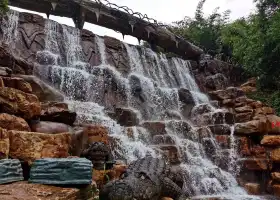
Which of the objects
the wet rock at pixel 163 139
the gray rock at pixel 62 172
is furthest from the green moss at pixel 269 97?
the gray rock at pixel 62 172

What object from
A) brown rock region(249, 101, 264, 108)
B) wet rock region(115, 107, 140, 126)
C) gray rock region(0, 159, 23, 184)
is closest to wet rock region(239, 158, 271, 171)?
brown rock region(249, 101, 264, 108)

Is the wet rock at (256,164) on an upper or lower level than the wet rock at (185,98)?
lower

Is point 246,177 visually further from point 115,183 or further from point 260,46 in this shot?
point 260,46

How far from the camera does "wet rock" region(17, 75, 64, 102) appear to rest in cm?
1081

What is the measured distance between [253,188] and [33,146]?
8.32 meters

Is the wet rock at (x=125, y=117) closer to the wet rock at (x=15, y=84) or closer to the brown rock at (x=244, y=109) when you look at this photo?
the wet rock at (x=15, y=84)

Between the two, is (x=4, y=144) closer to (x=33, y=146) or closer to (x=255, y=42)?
(x=33, y=146)

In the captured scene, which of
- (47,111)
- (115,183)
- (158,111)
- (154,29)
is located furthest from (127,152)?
(154,29)

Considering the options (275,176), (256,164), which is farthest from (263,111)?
(275,176)

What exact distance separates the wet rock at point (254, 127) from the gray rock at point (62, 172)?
10.0 metres

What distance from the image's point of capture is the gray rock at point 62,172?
4.47 meters

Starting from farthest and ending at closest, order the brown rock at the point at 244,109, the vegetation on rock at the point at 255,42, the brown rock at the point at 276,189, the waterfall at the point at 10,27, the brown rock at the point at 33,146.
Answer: the vegetation on rock at the point at 255,42 → the brown rock at the point at 244,109 → the waterfall at the point at 10,27 → the brown rock at the point at 276,189 → the brown rock at the point at 33,146

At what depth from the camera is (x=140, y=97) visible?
1566 centimetres

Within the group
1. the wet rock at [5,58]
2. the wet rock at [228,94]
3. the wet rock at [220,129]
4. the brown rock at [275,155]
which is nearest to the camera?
the wet rock at [5,58]
